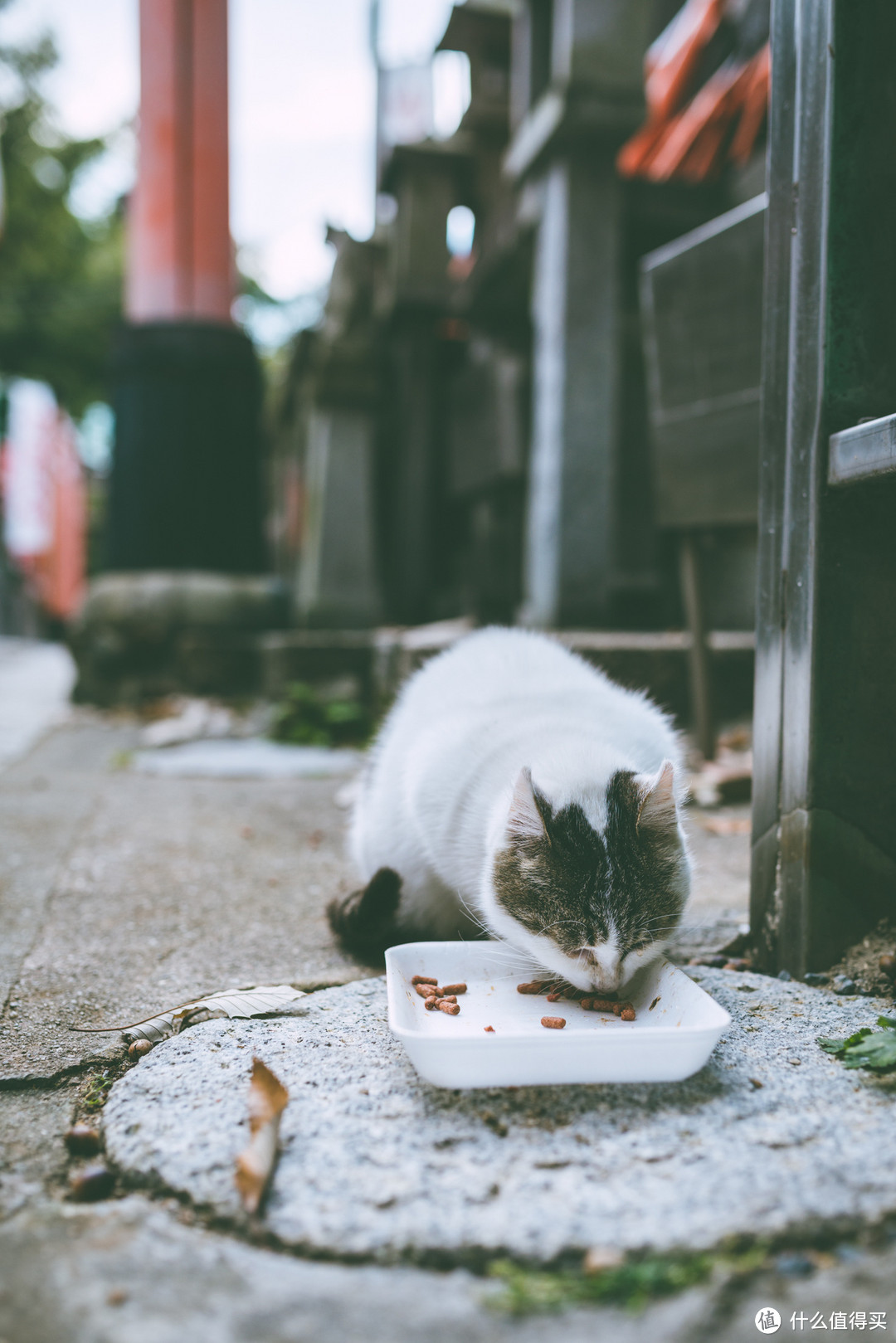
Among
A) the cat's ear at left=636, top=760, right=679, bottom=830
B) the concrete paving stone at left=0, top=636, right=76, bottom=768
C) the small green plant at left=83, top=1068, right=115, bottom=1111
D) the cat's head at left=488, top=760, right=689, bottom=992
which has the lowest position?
the concrete paving stone at left=0, top=636, right=76, bottom=768

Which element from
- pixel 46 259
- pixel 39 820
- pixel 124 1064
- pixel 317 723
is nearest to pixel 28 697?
pixel 317 723

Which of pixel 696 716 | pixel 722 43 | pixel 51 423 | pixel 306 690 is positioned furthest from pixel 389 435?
pixel 51 423

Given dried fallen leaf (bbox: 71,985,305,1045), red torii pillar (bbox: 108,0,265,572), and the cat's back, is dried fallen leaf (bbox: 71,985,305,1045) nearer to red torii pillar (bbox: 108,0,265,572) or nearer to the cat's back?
the cat's back

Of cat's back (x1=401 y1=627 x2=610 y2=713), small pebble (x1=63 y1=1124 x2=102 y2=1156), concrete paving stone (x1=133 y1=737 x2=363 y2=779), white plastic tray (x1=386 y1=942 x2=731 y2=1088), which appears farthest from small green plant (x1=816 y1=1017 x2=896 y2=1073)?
concrete paving stone (x1=133 y1=737 x2=363 y2=779)

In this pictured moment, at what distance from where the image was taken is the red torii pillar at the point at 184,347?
611 cm

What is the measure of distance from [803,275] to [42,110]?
1748cm

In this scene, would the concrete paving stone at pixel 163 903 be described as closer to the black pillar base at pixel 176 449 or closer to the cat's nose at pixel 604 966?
the cat's nose at pixel 604 966

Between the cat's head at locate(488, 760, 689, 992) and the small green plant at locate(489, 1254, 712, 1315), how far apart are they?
0.51 metres

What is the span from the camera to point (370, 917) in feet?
5.75

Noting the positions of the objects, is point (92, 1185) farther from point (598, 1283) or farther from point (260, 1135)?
point (598, 1283)

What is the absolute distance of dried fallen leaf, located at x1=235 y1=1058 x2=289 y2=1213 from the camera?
0.98 m

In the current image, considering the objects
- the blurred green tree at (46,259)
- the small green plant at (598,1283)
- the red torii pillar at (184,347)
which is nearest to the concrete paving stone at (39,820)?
the small green plant at (598,1283)

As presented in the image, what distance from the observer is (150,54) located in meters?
6.42

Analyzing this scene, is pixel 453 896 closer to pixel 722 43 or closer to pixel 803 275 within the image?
pixel 803 275
